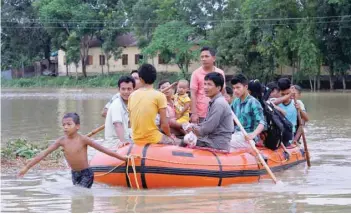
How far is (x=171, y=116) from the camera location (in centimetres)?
1049

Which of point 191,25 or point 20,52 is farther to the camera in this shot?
point 20,52

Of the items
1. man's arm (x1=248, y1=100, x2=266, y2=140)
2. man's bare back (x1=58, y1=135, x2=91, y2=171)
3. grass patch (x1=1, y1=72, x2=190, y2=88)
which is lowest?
grass patch (x1=1, y1=72, x2=190, y2=88)

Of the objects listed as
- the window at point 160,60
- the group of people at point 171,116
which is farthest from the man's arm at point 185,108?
the window at point 160,60

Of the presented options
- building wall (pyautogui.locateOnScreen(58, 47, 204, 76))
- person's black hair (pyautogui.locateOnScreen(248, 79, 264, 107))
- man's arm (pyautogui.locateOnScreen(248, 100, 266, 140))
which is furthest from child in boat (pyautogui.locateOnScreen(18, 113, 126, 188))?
building wall (pyautogui.locateOnScreen(58, 47, 204, 76))

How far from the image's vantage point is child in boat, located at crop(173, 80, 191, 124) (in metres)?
11.0

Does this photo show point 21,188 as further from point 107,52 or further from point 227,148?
point 107,52

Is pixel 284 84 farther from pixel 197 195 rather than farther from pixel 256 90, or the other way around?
pixel 197 195

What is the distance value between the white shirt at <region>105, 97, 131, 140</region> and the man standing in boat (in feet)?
3.89

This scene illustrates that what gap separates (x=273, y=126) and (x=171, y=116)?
1600 millimetres

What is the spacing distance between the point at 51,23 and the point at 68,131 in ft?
164

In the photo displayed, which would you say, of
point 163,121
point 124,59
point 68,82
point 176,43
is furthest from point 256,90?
point 68,82

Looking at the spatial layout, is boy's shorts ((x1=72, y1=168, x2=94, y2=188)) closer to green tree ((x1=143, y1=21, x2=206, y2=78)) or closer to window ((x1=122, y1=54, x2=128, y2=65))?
green tree ((x1=143, y1=21, x2=206, y2=78))

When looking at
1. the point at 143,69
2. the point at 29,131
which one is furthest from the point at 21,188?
the point at 29,131

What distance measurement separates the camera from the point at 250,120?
1030 centimetres
